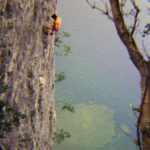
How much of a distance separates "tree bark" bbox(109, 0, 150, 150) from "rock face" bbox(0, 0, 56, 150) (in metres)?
2.17

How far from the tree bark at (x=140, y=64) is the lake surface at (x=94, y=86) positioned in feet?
93.5

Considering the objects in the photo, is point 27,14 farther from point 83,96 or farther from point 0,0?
point 83,96

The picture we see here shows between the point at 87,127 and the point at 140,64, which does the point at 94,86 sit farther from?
the point at 140,64

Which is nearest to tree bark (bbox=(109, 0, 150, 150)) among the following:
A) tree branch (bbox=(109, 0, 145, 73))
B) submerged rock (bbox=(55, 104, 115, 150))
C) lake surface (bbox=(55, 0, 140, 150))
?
tree branch (bbox=(109, 0, 145, 73))

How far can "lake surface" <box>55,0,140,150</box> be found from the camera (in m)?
40.2

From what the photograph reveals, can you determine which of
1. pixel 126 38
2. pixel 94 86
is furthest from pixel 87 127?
pixel 126 38

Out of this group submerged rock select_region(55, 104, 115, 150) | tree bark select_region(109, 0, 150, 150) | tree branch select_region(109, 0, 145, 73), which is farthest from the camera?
submerged rock select_region(55, 104, 115, 150)

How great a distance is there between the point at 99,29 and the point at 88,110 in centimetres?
3501

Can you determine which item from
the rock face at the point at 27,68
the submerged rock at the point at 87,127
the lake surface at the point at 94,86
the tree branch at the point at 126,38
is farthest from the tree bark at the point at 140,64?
the submerged rock at the point at 87,127

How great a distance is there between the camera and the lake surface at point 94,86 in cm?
4021

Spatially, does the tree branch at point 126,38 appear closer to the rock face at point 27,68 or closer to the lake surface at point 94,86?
the rock face at point 27,68

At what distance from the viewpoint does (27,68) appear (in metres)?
5.99

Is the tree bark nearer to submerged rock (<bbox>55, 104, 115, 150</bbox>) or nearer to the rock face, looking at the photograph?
the rock face

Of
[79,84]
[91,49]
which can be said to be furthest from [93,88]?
[91,49]
